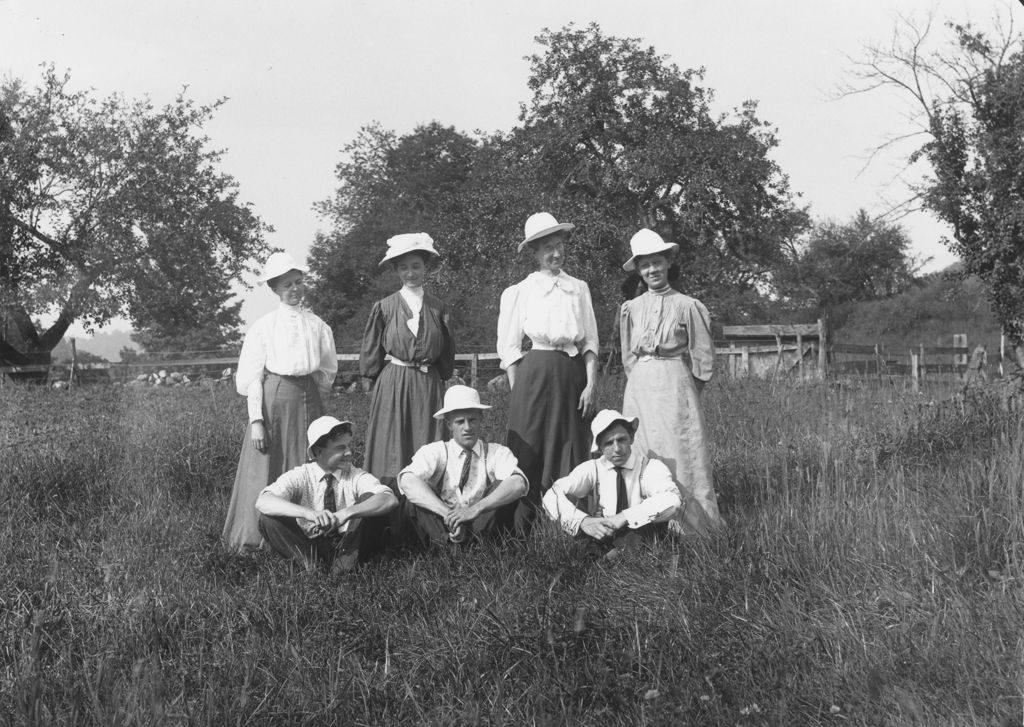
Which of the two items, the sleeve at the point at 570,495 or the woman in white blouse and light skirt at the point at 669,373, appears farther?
the woman in white blouse and light skirt at the point at 669,373

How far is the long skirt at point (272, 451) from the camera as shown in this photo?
5809mm

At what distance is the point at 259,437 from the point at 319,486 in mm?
689

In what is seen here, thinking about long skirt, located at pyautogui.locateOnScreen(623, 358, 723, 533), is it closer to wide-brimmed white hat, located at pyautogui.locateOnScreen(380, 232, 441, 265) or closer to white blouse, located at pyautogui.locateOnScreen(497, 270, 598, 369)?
white blouse, located at pyautogui.locateOnScreen(497, 270, 598, 369)

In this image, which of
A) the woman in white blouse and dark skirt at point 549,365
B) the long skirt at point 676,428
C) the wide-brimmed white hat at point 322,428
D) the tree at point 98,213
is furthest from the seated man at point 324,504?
the tree at point 98,213

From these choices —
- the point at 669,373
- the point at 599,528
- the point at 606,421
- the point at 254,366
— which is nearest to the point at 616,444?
the point at 606,421

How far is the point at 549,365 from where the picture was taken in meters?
5.87

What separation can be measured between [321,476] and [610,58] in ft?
79.5

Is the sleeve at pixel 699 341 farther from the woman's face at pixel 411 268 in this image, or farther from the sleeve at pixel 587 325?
the woman's face at pixel 411 268

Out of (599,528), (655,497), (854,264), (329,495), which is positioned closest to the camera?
(599,528)

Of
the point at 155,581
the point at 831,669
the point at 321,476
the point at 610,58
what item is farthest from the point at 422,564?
the point at 610,58

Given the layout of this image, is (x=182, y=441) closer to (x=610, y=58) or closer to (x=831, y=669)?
(x=831, y=669)

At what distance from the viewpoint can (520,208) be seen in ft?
86.3

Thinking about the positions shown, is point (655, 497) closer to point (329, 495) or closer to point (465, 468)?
point (465, 468)

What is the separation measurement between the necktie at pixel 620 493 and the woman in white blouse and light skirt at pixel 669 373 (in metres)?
0.39
